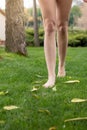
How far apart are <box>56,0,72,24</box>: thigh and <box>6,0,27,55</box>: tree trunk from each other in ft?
27.4

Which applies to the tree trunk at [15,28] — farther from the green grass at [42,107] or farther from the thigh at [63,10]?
the green grass at [42,107]

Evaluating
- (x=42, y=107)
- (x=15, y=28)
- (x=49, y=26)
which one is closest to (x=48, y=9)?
(x=49, y=26)

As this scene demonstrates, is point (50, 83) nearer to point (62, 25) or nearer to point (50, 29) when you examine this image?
point (50, 29)

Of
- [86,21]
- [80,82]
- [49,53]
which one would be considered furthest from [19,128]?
[86,21]

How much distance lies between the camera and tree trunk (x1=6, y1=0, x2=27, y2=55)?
13.1 meters

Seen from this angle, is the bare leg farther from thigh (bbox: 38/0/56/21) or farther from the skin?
thigh (bbox: 38/0/56/21)

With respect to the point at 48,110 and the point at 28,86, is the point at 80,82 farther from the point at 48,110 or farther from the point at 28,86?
the point at 48,110

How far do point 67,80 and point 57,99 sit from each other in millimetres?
1138

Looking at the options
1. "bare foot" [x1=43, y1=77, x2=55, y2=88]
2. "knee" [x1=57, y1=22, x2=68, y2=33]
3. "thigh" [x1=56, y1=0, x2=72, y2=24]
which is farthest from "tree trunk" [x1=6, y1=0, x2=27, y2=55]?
"bare foot" [x1=43, y1=77, x2=55, y2=88]

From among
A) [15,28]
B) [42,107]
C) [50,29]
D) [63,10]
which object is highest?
[63,10]

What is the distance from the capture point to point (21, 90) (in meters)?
4.11

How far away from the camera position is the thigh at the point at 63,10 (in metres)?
4.49

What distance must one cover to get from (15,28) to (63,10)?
8.79 meters

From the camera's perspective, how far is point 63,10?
15.0 feet
